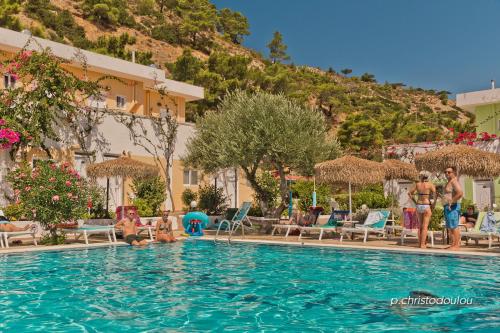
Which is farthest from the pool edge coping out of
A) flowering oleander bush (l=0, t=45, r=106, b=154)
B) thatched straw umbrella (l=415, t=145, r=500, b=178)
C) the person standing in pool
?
flowering oleander bush (l=0, t=45, r=106, b=154)

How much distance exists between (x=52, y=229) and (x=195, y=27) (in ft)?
181

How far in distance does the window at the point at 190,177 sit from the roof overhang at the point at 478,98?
15273mm

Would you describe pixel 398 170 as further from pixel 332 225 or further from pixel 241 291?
pixel 241 291

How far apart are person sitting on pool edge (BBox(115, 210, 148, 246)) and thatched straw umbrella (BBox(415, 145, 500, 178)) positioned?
7.91m

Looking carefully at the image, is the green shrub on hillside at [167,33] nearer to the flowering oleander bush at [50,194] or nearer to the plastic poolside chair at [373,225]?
the flowering oleander bush at [50,194]

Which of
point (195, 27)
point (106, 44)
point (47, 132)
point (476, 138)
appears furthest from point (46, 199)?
point (195, 27)

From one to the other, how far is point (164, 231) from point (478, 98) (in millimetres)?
20321

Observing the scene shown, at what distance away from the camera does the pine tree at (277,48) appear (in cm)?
7550

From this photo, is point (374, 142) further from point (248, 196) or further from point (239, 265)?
point (239, 265)

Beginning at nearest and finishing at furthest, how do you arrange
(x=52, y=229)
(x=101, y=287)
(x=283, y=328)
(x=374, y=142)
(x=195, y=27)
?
(x=283, y=328) < (x=101, y=287) < (x=52, y=229) < (x=374, y=142) < (x=195, y=27)

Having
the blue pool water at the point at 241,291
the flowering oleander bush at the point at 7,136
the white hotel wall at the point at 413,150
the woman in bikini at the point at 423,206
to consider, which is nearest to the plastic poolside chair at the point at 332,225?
the blue pool water at the point at 241,291

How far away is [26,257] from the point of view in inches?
449

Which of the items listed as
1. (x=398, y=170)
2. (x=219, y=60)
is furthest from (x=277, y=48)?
(x=398, y=170)

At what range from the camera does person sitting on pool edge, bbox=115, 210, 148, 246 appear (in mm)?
13871
